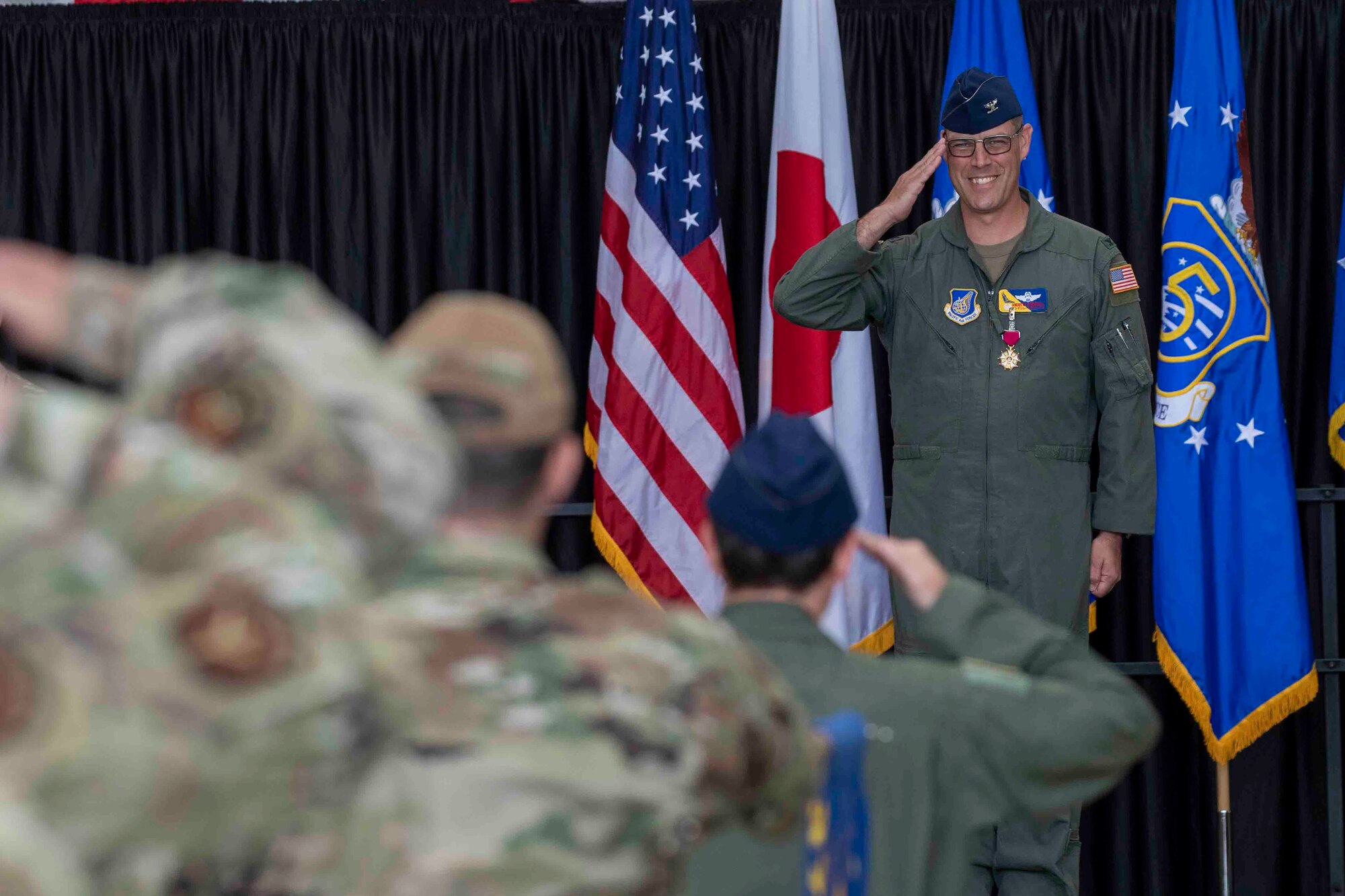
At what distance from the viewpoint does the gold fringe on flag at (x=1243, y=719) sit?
3.97 metres

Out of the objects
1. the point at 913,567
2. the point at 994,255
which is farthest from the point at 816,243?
the point at 913,567

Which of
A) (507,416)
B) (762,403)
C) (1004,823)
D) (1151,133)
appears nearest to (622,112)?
(762,403)

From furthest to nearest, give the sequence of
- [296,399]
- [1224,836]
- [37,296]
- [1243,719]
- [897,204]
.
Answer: [1224,836], [1243,719], [897,204], [37,296], [296,399]

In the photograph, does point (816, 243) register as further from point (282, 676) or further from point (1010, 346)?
point (282, 676)

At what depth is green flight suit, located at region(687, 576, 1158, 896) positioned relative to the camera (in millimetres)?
1565

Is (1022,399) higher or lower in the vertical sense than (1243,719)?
higher

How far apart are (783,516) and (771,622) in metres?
0.12

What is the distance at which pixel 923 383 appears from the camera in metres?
3.69

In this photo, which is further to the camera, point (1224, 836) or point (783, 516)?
point (1224, 836)

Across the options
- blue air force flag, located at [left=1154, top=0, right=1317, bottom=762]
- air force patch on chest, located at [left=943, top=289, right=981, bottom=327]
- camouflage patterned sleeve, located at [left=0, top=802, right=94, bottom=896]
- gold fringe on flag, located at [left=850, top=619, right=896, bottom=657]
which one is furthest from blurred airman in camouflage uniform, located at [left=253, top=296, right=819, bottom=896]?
blue air force flag, located at [left=1154, top=0, right=1317, bottom=762]

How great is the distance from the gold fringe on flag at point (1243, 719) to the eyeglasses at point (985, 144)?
129 centimetres

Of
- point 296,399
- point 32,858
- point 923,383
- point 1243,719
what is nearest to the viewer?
point 32,858

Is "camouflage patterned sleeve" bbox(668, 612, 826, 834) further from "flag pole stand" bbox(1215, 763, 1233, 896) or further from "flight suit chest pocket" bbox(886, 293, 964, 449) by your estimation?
"flag pole stand" bbox(1215, 763, 1233, 896)

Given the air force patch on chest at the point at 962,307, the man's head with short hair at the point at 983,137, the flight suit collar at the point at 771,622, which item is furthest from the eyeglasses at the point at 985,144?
the flight suit collar at the point at 771,622
